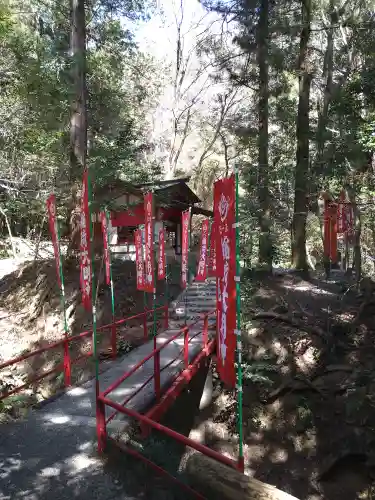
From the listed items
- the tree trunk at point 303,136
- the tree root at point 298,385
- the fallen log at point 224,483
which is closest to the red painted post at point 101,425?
the fallen log at point 224,483

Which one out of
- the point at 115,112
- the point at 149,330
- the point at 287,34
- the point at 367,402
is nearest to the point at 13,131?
the point at 115,112

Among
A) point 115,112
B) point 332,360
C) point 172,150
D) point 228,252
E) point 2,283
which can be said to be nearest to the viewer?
point 228,252

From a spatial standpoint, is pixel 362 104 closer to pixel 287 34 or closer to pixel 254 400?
pixel 287 34

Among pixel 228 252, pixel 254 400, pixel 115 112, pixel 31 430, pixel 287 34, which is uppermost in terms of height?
pixel 287 34

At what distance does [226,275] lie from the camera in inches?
153

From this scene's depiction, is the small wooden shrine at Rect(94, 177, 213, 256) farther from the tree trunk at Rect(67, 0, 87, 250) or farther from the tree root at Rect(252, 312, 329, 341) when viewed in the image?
the tree root at Rect(252, 312, 329, 341)

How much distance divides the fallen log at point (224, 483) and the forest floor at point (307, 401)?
11.1 feet

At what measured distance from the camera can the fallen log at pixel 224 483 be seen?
293cm

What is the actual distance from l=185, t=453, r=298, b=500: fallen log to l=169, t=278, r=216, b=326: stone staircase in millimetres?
9432

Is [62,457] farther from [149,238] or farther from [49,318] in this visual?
[49,318]

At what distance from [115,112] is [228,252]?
15183mm

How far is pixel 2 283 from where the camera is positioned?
50.9 feet

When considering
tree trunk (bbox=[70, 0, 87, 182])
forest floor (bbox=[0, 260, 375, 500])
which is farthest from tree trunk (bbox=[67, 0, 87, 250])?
forest floor (bbox=[0, 260, 375, 500])

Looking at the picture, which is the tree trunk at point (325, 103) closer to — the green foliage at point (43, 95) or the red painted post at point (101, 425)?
the green foliage at point (43, 95)
